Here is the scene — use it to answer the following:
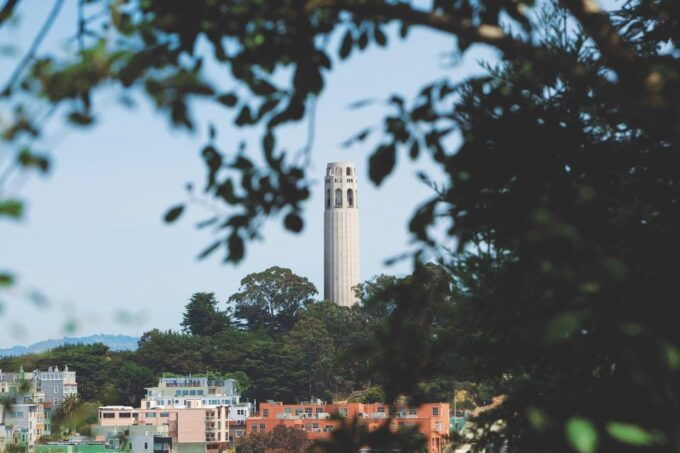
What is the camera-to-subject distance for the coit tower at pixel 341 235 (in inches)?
4523

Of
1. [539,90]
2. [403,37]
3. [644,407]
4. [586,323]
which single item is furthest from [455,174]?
[539,90]

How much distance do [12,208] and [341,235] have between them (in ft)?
370

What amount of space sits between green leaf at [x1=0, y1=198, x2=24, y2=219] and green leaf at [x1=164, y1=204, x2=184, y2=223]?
111cm

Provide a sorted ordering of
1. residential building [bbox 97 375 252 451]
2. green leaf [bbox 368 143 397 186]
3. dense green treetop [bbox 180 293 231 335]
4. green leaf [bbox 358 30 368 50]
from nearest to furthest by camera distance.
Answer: green leaf [bbox 368 143 397 186] < green leaf [bbox 358 30 368 50] < residential building [bbox 97 375 252 451] < dense green treetop [bbox 180 293 231 335]

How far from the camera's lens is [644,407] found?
394 centimetres

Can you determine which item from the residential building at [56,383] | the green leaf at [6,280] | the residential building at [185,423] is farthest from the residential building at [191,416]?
the green leaf at [6,280]

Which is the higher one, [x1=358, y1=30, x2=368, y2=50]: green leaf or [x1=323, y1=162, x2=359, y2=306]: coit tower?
[x1=323, y1=162, x2=359, y2=306]: coit tower

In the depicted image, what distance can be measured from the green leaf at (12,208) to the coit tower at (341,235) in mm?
111463

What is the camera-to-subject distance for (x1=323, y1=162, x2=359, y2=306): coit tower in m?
115

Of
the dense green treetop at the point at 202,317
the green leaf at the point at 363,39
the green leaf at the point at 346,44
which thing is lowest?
the green leaf at the point at 346,44

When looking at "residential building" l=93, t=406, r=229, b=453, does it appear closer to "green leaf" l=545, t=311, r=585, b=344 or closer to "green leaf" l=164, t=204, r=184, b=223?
"green leaf" l=164, t=204, r=184, b=223

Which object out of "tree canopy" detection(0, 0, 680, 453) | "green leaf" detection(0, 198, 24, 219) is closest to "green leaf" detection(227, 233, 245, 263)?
"tree canopy" detection(0, 0, 680, 453)

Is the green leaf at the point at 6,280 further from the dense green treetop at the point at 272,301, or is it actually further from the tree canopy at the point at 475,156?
the dense green treetop at the point at 272,301

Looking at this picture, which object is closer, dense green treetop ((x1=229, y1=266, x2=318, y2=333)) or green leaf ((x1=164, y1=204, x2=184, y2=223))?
green leaf ((x1=164, y1=204, x2=184, y2=223))
